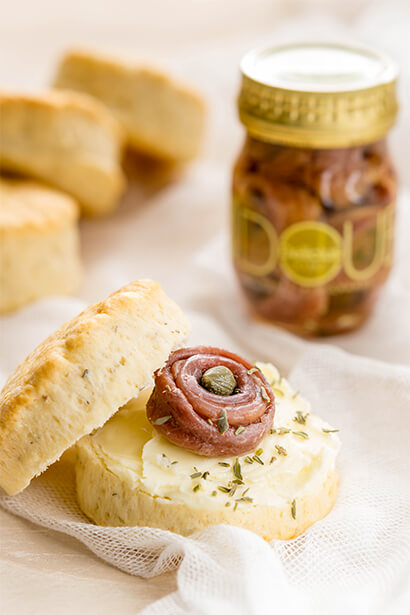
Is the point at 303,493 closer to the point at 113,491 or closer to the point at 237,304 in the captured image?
the point at 113,491

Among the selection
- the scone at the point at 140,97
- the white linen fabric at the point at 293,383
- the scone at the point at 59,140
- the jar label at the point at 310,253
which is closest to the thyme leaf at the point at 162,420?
the white linen fabric at the point at 293,383

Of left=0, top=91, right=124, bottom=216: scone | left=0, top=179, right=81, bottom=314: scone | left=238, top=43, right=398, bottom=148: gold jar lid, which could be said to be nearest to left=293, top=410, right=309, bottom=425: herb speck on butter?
left=238, top=43, right=398, bottom=148: gold jar lid

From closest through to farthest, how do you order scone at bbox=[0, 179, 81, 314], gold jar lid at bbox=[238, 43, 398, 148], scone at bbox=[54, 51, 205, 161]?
gold jar lid at bbox=[238, 43, 398, 148]
scone at bbox=[0, 179, 81, 314]
scone at bbox=[54, 51, 205, 161]

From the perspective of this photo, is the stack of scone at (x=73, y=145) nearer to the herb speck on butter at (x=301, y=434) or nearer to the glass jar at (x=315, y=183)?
the glass jar at (x=315, y=183)

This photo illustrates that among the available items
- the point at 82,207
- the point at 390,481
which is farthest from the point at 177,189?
the point at 390,481

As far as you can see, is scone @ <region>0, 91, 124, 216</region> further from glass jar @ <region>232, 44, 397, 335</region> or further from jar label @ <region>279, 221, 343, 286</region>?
jar label @ <region>279, 221, 343, 286</region>

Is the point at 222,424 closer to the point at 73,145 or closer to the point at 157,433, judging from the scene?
the point at 157,433
